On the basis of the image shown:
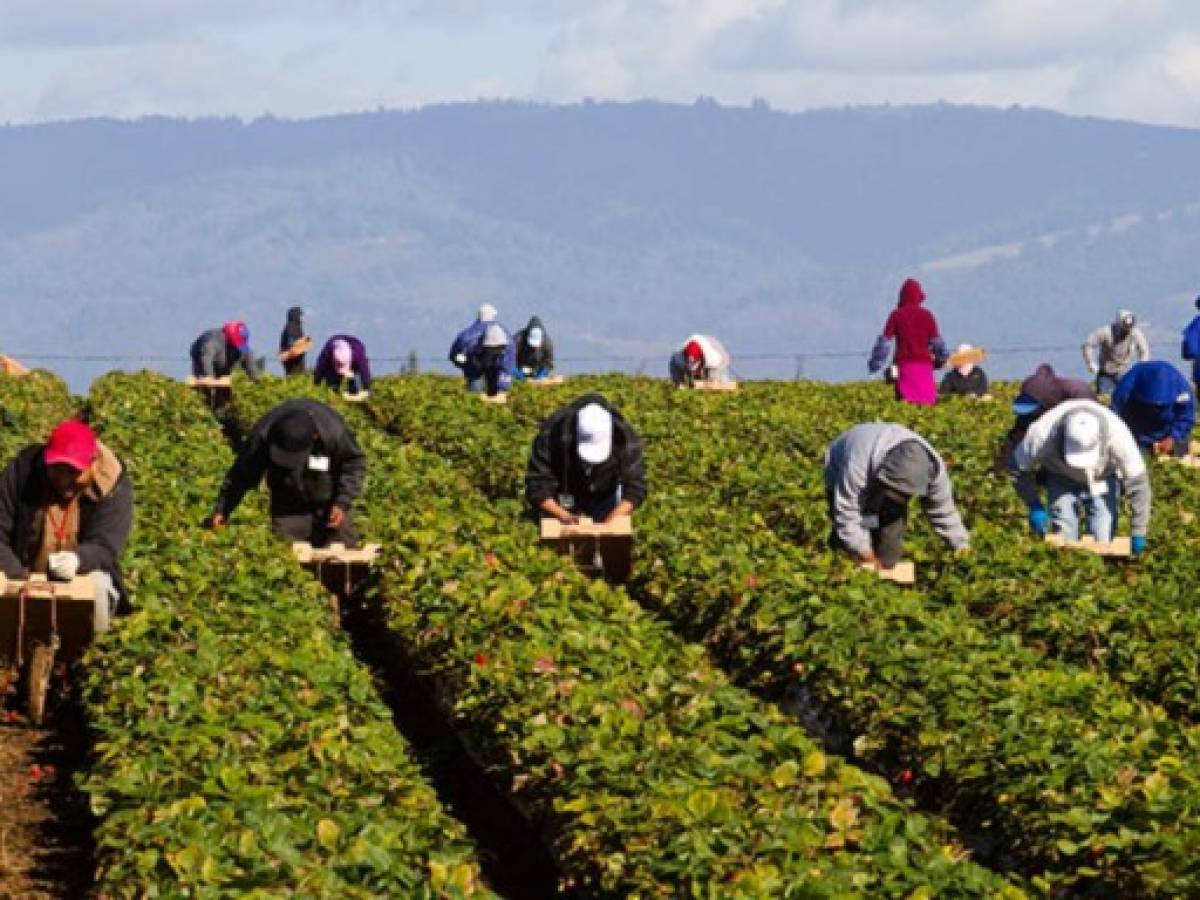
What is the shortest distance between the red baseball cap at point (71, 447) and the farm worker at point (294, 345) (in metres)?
28.9

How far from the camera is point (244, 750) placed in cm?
1245

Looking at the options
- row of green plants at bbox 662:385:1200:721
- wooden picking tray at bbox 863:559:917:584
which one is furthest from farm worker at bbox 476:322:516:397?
wooden picking tray at bbox 863:559:917:584

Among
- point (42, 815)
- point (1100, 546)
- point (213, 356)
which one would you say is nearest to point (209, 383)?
point (213, 356)

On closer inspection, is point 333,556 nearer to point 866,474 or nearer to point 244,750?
point 866,474

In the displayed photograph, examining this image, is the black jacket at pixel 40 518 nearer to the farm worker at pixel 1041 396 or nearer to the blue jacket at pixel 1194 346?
the farm worker at pixel 1041 396

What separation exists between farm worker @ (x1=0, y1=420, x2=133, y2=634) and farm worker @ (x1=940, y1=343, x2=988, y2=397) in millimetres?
28544

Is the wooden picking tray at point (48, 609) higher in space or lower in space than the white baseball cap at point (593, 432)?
lower

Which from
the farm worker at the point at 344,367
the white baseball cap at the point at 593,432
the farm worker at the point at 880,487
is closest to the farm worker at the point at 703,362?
the farm worker at the point at 344,367

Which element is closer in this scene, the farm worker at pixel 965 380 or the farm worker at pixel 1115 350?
the farm worker at pixel 1115 350

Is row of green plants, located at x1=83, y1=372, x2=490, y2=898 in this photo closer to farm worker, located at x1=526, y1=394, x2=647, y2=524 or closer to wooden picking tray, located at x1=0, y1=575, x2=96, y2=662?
wooden picking tray, located at x1=0, y1=575, x2=96, y2=662

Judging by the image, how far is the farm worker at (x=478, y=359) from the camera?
3856 cm

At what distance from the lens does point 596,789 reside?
12211 millimetres

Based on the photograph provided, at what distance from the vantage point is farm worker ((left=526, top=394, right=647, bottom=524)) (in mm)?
19797

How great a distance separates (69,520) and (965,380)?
29.3 m
